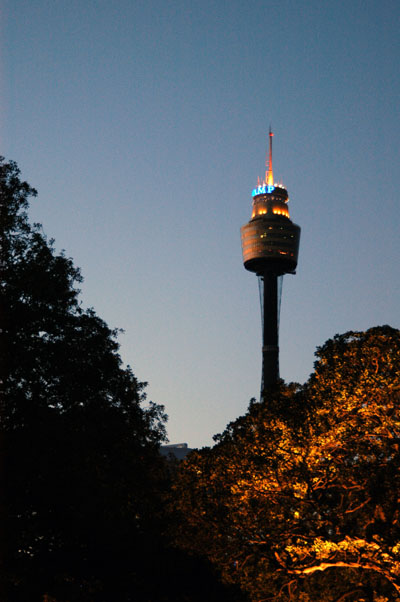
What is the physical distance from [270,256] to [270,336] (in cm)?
1615

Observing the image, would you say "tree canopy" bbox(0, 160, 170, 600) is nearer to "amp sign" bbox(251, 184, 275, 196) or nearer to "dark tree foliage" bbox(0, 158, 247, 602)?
"dark tree foliage" bbox(0, 158, 247, 602)

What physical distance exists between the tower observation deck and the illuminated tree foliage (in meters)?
135

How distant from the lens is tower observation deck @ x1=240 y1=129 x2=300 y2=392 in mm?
162625

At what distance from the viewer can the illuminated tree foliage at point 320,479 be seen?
73.3 ft

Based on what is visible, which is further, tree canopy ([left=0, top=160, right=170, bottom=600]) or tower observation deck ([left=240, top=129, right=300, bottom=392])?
tower observation deck ([left=240, top=129, right=300, bottom=392])

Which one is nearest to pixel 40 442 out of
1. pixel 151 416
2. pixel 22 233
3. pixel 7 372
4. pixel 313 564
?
pixel 7 372

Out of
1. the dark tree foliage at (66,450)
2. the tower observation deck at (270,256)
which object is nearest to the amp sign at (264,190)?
the tower observation deck at (270,256)

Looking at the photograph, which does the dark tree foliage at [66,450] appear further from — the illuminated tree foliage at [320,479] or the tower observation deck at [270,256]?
the tower observation deck at [270,256]

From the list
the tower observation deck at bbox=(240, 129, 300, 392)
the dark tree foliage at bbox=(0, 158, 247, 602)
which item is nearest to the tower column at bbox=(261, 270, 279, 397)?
the tower observation deck at bbox=(240, 129, 300, 392)

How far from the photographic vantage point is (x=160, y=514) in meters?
28.8

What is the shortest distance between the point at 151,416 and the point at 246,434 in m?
6.60

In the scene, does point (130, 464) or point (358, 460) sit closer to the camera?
point (358, 460)

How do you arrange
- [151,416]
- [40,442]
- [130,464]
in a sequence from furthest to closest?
[151,416] < [130,464] < [40,442]

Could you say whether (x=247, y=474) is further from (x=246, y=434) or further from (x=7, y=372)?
(x=7, y=372)
